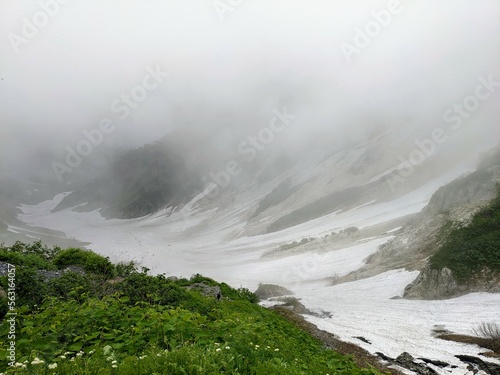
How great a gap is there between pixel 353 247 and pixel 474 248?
107ft

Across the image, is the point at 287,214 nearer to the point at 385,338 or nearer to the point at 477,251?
the point at 477,251

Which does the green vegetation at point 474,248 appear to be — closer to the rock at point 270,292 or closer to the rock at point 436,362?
the rock at point 270,292

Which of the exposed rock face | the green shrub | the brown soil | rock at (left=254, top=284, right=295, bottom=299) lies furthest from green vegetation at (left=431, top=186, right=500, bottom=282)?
the green shrub

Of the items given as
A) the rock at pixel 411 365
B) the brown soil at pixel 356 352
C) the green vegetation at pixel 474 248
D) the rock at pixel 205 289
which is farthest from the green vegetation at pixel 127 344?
the green vegetation at pixel 474 248

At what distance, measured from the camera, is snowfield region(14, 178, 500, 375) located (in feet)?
92.2

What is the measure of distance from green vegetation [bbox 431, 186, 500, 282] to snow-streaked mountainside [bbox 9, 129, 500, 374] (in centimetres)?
447

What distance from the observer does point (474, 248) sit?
43.4 meters

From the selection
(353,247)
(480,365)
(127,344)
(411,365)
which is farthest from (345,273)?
(127,344)

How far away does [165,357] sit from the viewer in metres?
5.20

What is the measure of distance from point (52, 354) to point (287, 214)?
14147cm

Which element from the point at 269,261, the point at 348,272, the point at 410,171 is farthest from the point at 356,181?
the point at 348,272

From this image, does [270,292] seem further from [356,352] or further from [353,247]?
[353,247]

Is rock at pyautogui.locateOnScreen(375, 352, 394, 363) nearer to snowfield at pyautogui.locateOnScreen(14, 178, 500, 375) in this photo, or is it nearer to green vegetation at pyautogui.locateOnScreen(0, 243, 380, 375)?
snowfield at pyautogui.locateOnScreen(14, 178, 500, 375)

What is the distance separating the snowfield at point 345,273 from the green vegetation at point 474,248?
495cm
